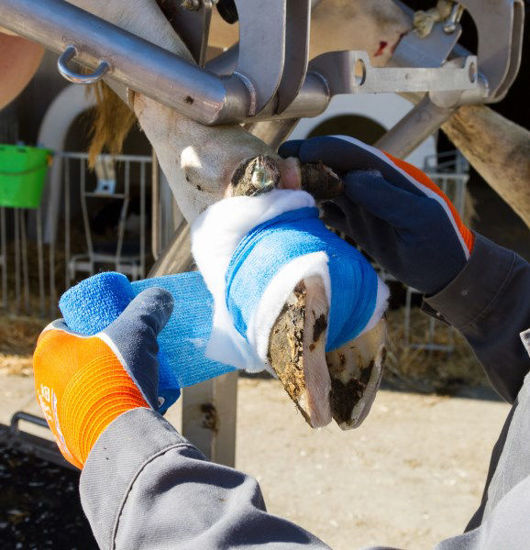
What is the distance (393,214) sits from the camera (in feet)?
2.81

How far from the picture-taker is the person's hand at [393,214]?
2.78ft

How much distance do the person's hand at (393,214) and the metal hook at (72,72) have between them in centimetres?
22

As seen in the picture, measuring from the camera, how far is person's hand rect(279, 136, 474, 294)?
2.78ft

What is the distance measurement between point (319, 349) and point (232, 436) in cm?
92

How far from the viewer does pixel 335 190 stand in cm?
85

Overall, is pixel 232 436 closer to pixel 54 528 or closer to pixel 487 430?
pixel 54 528

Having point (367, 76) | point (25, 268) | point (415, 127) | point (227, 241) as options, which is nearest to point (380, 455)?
point (415, 127)

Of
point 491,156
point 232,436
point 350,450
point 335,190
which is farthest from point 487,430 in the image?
point 335,190

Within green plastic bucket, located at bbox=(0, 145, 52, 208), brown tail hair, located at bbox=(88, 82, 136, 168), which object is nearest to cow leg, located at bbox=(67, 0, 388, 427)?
brown tail hair, located at bbox=(88, 82, 136, 168)

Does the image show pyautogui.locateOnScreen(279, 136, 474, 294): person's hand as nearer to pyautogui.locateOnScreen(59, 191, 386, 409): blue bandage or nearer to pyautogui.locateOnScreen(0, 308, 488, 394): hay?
pyautogui.locateOnScreen(59, 191, 386, 409): blue bandage

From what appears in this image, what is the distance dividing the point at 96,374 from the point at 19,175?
321 cm

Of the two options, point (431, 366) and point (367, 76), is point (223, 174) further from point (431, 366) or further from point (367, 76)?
point (431, 366)

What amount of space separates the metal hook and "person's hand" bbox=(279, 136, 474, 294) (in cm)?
22

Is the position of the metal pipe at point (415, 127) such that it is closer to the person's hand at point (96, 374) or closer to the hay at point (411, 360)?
the person's hand at point (96, 374)
